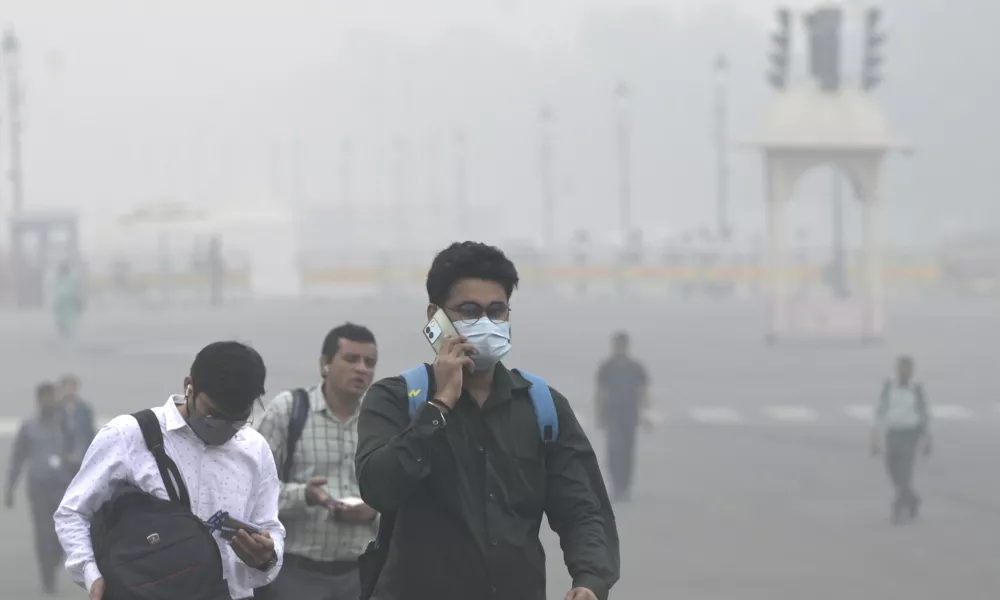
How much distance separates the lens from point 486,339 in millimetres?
3613

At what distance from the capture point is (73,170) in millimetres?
107500

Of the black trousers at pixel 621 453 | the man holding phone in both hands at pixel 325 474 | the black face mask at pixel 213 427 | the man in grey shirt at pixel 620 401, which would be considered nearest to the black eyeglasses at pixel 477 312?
the black face mask at pixel 213 427

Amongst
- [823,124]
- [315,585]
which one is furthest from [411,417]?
[823,124]

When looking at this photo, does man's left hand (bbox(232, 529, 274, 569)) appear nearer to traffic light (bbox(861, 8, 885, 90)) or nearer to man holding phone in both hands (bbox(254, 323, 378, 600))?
man holding phone in both hands (bbox(254, 323, 378, 600))

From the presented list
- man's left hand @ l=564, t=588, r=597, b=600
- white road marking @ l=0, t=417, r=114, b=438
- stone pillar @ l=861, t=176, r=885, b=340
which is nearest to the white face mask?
man's left hand @ l=564, t=588, r=597, b=600

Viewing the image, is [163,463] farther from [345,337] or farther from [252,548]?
[345,337]

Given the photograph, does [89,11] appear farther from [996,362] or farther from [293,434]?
[293,434]

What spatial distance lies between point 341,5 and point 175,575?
92617 mm

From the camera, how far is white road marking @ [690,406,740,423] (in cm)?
2048

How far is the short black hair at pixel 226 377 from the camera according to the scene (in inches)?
159

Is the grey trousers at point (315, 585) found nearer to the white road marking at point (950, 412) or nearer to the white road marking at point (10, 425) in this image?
the white road marking at point (10, 425)

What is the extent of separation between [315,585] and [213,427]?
142 cm

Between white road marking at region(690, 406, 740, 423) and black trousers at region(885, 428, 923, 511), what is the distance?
645cm

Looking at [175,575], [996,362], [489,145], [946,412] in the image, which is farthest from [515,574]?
[489,145]
